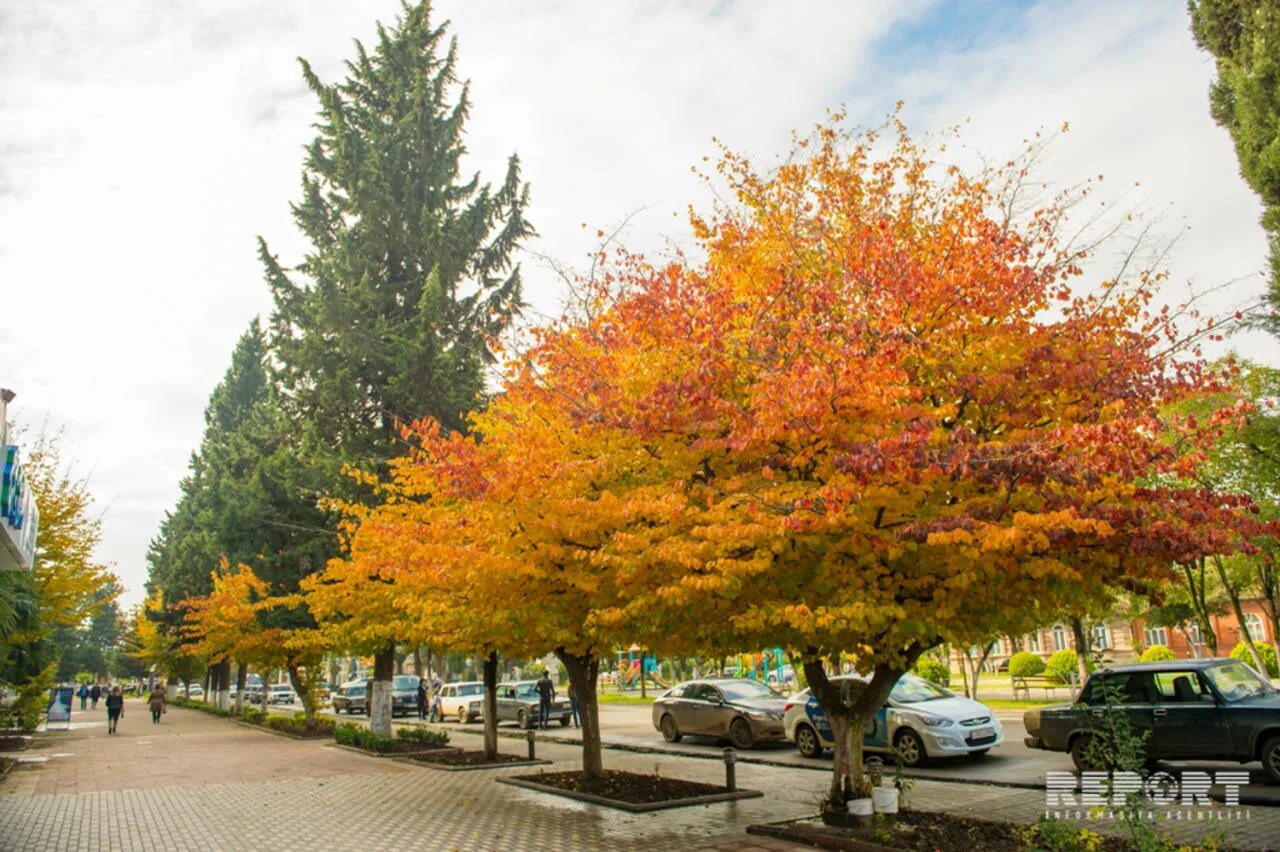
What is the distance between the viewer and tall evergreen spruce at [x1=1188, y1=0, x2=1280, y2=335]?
15.0 meters

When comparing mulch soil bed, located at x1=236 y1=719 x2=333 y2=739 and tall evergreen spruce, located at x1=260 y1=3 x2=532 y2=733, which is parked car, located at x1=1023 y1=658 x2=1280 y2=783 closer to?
tall evergreen spruce, located at x1=260 y1=3 x2=532 y2=733

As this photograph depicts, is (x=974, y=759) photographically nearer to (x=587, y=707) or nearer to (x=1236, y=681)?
(x=1236, y=681)

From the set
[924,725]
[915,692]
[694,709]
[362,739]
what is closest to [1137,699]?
[924,725]

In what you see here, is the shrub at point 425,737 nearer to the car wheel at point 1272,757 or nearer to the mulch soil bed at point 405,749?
the mulch soil bed at point 405,749

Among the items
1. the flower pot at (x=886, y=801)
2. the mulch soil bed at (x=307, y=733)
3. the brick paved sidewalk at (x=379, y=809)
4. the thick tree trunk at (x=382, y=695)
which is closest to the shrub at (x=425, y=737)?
the thick tree trunk at (x=382, y=695)

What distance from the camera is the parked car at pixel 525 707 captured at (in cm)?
2772

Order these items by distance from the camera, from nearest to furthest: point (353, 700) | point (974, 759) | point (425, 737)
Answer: point (974, 759), point (425, 737), point (353, 700)

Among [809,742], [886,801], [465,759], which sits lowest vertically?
[465,759]

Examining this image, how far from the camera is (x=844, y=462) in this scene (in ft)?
25.1

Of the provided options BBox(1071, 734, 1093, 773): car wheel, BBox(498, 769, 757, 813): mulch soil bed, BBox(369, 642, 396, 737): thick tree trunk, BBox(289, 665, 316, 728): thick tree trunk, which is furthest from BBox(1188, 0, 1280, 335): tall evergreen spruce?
BBox(289, 665, 316, 728): thick tree trunk

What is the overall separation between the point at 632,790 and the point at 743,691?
757 centimetres

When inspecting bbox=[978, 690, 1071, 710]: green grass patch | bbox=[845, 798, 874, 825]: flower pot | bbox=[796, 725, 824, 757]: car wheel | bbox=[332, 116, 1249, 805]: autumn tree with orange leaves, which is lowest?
bbox=[978, 690, 1071, 710]: green grass patch

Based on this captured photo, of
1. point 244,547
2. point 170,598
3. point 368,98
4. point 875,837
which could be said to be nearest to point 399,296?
point 368,98

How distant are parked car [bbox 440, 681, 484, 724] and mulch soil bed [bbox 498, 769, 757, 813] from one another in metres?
18.8
